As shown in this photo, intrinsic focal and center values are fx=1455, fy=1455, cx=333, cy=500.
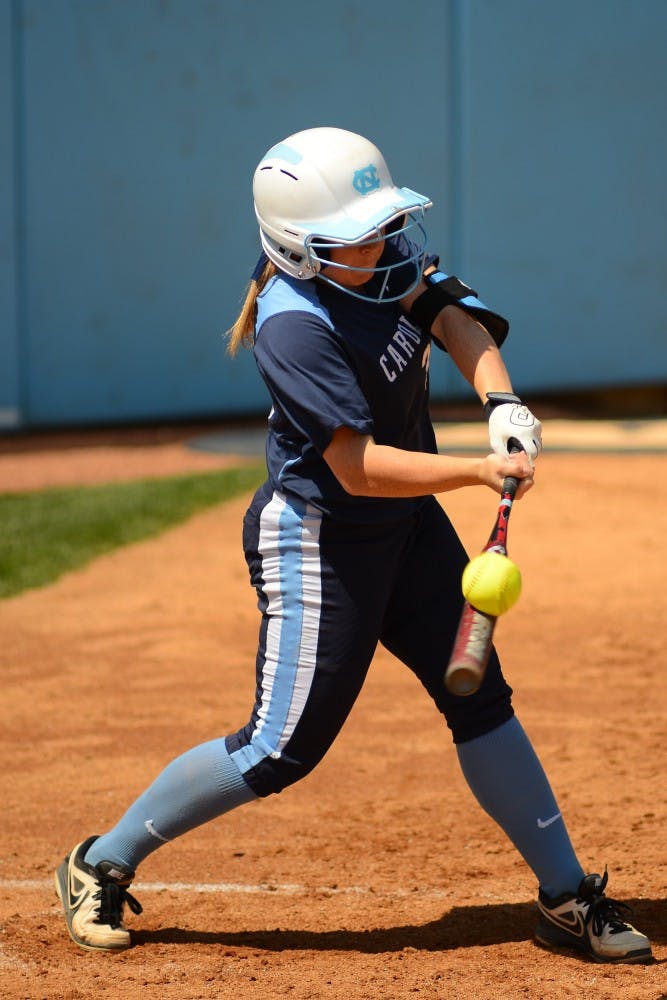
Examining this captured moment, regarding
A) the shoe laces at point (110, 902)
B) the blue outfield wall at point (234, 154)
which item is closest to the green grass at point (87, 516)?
the blue outfield wall at point (234, 154)

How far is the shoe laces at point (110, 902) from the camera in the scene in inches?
142

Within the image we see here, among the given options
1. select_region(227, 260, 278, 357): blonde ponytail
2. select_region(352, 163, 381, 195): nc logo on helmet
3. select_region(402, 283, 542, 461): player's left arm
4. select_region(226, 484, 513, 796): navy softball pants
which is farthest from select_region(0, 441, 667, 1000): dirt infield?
select_region(352, 163, 381, 195): nc logo on helmet

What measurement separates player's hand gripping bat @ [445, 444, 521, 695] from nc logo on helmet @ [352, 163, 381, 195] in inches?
29.3

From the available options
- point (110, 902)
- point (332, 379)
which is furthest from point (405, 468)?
point (110, 902)

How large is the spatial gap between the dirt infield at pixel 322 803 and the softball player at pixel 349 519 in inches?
8.7

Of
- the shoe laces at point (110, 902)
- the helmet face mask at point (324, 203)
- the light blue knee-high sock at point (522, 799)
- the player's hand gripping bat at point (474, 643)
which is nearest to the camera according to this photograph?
the player's hand gripping bat at point (474, 643)

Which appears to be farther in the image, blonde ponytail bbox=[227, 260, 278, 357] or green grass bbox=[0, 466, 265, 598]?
green grass bbox=[0, 466, 265, 598]

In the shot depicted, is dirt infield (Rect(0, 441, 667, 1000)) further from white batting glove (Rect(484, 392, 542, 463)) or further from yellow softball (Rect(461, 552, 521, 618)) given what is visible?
white batting glove (Rect(484, 392, 542, 463))

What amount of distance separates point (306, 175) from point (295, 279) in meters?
0.24

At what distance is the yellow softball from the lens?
3.07 m

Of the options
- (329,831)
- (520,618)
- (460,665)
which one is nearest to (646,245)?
(520,618)

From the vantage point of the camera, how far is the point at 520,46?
14.2 metres

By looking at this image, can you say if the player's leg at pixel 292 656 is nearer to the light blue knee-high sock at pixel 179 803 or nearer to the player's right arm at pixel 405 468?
the light blue knee-high sock at pixel 179 803

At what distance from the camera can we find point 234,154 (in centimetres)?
1412
